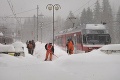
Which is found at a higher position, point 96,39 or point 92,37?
point 92,37

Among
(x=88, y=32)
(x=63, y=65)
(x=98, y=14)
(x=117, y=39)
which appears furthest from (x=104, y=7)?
(x=63, y=65)

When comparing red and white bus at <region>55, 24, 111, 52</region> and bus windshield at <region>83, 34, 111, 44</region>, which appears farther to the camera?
bus windshield at <region>83, 34, 111, 44</region>

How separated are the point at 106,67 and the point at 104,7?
213 ft

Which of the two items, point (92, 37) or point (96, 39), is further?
point (92, 37)

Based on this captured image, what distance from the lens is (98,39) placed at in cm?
2398

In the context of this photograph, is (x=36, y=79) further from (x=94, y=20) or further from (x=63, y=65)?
(x=94, y=20)

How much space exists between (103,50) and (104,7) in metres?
57.4

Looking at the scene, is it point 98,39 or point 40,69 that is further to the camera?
point 98,39

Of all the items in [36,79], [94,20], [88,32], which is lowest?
[36,79]

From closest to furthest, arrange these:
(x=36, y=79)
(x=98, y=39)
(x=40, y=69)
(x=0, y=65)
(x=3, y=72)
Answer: (x=36, y=79)
(x=3, y=72)
(x=40, y=69)
(x=0, y=65)
(x=98, y=39)

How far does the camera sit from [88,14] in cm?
7462

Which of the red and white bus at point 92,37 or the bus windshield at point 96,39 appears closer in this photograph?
the red and white bus at point 92,37

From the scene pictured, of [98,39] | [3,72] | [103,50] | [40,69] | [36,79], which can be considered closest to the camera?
[36,79]

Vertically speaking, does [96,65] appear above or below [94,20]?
below
